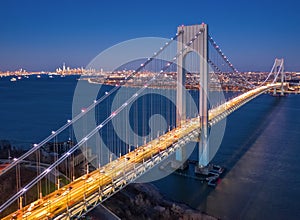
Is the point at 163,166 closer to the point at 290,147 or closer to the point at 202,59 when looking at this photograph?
the point at 202,59

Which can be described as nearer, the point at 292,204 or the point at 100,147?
the point at 292,204

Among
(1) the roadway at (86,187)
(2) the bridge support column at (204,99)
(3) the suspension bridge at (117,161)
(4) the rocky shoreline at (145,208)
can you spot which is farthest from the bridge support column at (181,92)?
(4) the rocky shoreline at (145,208)

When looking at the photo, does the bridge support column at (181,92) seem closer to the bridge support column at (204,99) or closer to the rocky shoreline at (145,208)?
the bridge support column at (204,99)

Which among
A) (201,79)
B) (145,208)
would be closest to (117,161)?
(145,208)

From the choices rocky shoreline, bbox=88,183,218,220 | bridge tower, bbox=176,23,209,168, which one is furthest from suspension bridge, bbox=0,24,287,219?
rocky shoreline, bbox=88,183,218,220

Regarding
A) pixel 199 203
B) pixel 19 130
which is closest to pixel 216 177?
pixel 199 203

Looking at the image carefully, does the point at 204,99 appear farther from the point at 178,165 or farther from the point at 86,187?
the point at 86,187
